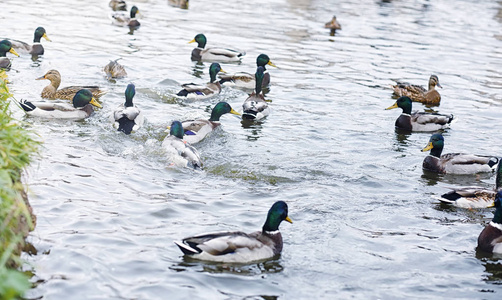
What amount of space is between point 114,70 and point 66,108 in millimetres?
2996

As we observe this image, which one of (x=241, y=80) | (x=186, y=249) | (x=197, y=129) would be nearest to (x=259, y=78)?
(x=241, y=80)

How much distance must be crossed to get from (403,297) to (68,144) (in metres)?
6.00

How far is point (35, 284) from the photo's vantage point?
235 inches

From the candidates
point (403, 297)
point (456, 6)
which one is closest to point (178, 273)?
point (403, 297)

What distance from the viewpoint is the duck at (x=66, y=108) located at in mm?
12062

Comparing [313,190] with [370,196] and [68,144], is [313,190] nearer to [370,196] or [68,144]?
[370,196]

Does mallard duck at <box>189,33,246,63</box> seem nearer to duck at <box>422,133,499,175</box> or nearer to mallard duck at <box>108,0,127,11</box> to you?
mallard duck at <box>108,0,127,11</box>

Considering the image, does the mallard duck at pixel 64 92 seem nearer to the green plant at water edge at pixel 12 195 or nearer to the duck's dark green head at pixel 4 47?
the duck's dark green head at pixel 4 47

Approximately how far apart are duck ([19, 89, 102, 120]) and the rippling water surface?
0.66 feet

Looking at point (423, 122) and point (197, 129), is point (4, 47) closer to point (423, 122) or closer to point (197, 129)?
point (197, 129)

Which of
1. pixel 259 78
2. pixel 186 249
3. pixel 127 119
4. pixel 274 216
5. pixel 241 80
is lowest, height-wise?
pixel 186 249

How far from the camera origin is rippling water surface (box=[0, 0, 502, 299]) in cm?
681

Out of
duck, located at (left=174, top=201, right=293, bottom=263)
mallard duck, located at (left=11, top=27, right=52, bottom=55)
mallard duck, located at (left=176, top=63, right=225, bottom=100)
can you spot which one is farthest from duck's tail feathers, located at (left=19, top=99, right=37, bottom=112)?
duck, located at (left=174, top=201, right=293, bottom=263)

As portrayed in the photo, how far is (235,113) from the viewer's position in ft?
43.4
